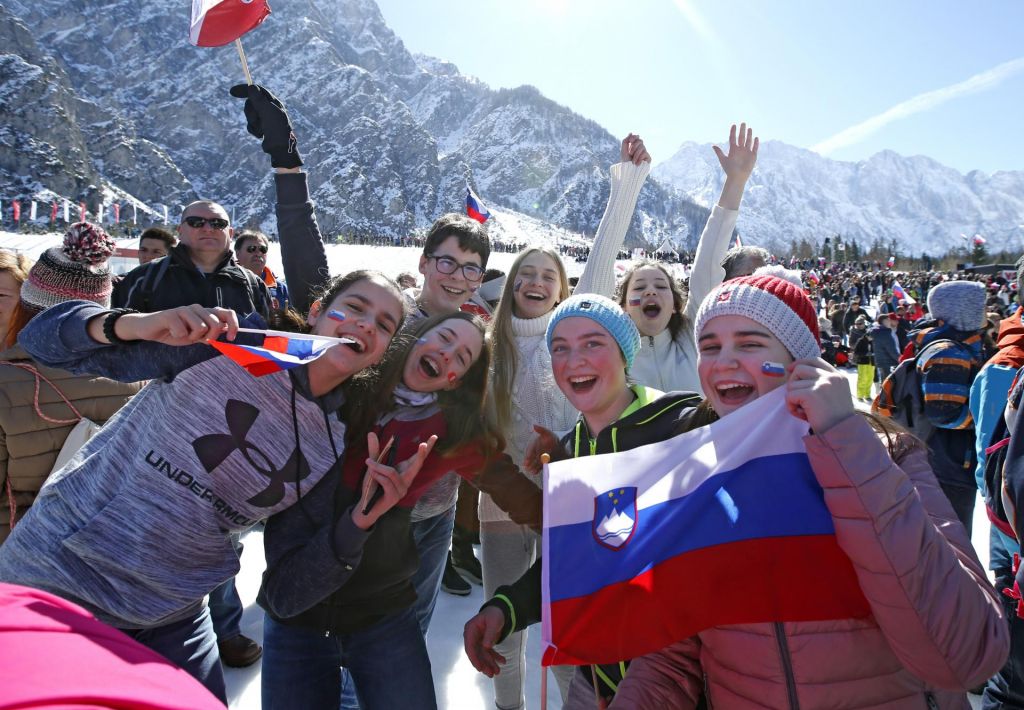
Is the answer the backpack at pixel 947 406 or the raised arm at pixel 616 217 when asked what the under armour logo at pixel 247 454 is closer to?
the raised arm at pixel 616 217

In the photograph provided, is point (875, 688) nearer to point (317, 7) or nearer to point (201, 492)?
point (201, 492)

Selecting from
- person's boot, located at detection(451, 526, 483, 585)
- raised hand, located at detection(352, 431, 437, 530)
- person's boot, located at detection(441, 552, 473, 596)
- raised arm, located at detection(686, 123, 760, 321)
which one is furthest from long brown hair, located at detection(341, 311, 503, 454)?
person's boot, located at detection(451, 526, 483, 585)

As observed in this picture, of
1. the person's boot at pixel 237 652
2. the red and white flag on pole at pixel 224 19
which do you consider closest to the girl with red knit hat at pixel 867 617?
the person's boot at pixel 237 652

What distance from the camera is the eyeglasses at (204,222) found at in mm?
3043

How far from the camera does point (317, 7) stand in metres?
185

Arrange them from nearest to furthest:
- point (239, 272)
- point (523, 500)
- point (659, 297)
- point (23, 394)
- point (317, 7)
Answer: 1. point (523, 500)
2. point (23, 394)
3. point (659, 297)
4. point (239, 272)
5. point (317, 7)

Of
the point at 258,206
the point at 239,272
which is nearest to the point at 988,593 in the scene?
the point at 239,272

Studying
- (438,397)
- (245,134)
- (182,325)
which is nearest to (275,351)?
(182,325)

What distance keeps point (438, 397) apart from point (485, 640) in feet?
2.74

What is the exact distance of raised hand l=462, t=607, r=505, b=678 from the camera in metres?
1.48

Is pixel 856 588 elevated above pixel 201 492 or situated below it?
above

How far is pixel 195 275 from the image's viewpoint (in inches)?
119

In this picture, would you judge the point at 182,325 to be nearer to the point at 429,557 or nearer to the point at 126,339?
the point at 126,339

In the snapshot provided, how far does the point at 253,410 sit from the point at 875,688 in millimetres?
1565
